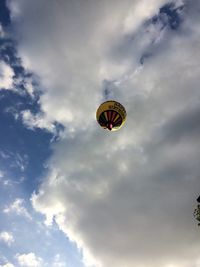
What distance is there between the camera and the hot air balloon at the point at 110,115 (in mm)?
38188

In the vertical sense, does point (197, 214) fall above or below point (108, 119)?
below

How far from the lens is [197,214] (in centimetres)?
2661

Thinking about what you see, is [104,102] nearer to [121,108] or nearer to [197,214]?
[121,108]

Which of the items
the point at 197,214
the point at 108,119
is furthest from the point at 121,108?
the point at 197,214

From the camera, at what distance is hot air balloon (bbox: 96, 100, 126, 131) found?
1503 inches

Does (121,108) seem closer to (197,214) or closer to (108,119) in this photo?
(108,119)

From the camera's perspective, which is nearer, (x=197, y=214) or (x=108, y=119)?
(x=197, y=214)

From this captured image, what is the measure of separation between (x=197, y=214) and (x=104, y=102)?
728 inches

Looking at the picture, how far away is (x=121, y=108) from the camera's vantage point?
1529 inches

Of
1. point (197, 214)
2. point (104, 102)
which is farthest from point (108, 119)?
point (197, 214)

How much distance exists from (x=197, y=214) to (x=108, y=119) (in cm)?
1675

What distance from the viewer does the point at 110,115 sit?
3819cm

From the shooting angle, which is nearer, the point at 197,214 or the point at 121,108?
the point at 197,214

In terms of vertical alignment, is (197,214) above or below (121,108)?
below
